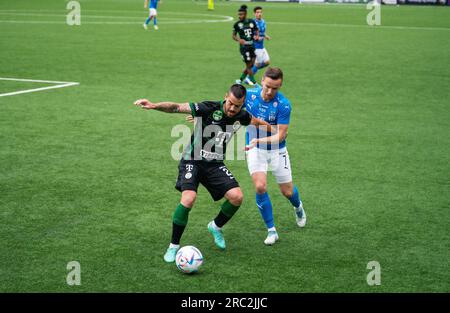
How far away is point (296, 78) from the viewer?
19547 mm

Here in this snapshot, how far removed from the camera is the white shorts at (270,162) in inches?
310

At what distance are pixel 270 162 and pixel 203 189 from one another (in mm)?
2024

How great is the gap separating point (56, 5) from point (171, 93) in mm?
33522

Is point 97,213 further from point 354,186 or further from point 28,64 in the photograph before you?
point 28,64

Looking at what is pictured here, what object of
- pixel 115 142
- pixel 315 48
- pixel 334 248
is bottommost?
pixel 334 248

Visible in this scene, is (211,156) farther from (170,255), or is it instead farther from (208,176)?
(170,255)

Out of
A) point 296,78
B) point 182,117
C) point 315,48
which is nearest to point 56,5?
point 315,48

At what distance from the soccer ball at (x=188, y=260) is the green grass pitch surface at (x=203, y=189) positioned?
0.11m

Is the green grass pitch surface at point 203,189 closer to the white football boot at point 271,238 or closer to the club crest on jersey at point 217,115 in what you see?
the white football boot at point 271,238

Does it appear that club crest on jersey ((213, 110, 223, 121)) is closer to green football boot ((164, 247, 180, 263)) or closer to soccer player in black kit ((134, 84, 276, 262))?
soccer player in black kit ((134, 84, 276, 262))

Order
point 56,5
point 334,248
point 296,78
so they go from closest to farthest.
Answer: point 334,248, point 296,78, point 56,5

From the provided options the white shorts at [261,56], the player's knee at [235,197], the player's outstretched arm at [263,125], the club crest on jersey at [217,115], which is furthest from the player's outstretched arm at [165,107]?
the white shorts at [261,56]
